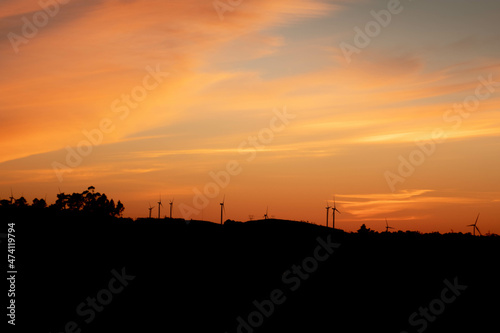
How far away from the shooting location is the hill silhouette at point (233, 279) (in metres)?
70.3

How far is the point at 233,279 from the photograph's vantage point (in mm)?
82688

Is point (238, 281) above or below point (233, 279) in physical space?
below

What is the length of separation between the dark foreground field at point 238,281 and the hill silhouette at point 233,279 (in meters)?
0.14

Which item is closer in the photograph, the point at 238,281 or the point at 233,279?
the point at 238,281

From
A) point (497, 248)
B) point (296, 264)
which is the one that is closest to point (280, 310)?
point (296, 264)

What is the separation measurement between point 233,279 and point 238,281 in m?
0.81

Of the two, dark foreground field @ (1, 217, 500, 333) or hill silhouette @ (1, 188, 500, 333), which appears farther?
hill silhouette @ (1, 188, 500, 333)

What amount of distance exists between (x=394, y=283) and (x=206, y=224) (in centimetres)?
3466

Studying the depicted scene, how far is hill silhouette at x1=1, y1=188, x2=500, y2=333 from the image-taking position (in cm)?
7031

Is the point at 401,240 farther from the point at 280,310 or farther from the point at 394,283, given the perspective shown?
the point at 280,310

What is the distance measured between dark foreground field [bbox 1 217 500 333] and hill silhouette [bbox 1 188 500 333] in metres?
0.14

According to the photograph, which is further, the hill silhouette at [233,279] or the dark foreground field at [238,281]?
the hill silhouette at [233,279]

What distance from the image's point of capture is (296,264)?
8762 cm

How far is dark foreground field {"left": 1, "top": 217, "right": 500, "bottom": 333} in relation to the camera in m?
70.1
